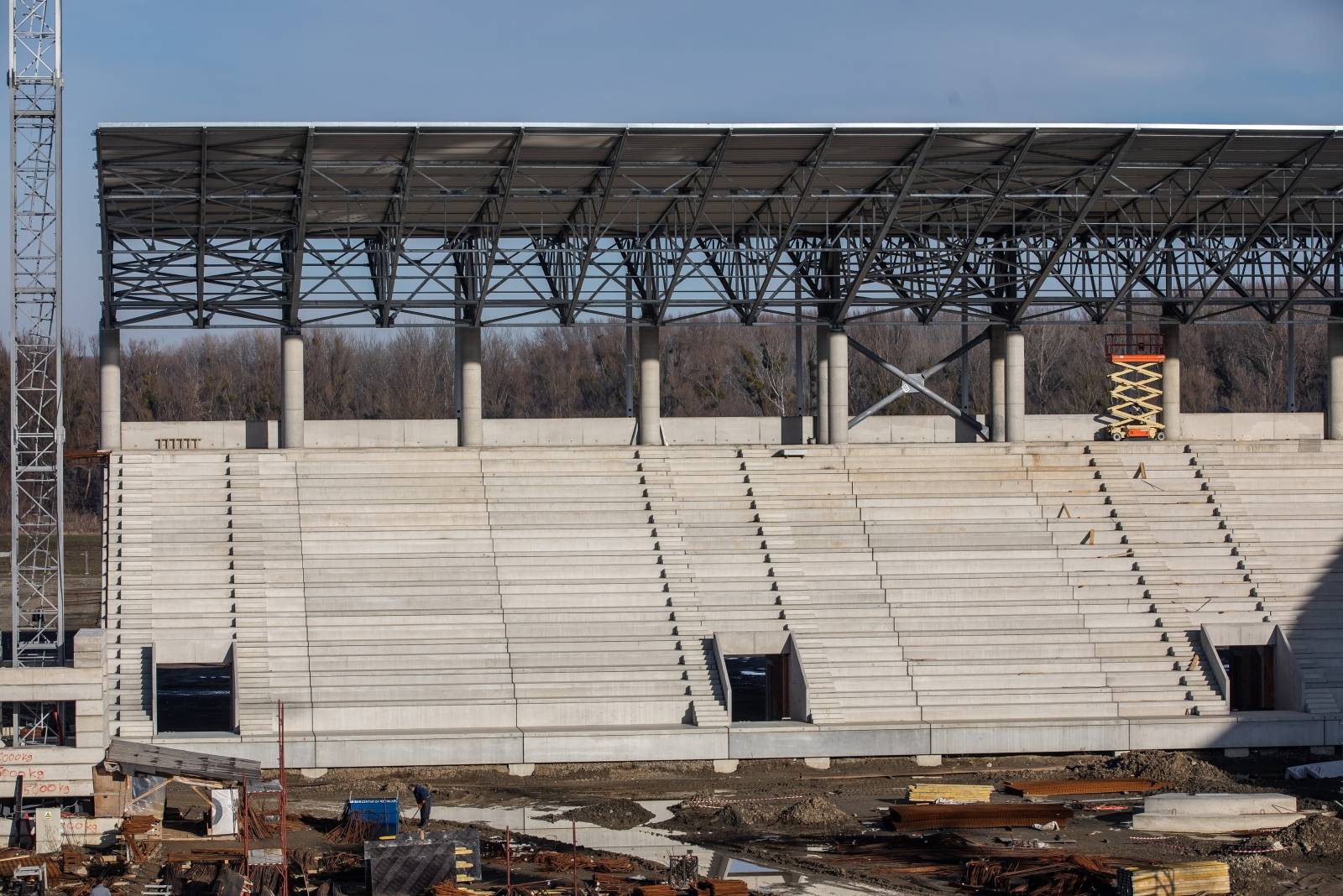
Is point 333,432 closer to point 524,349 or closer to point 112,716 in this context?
point 112,716

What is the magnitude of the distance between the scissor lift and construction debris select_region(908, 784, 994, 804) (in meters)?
16.7

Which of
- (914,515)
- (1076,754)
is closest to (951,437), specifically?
(914,515)

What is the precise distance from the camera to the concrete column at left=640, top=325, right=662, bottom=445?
38969 millimetres

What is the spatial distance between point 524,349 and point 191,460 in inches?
2005

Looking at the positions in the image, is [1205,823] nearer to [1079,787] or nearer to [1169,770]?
[1079,787]

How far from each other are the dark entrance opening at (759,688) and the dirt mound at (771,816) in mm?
5092

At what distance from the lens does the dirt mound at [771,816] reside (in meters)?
25.9

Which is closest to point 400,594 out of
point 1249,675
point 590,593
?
point 590,593

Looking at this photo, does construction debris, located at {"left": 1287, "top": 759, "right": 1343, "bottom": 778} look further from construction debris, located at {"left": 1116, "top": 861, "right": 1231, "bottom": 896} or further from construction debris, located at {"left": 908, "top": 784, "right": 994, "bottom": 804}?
construction debris, located at {"left": 1116, "top": 861, "right": 1231, "bottom": 896}

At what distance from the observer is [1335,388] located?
4228 centimetres

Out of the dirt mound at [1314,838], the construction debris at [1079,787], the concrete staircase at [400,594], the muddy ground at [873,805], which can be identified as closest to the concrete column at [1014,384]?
the muddy ground at [873,805]

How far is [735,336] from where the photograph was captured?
87188 millimetres

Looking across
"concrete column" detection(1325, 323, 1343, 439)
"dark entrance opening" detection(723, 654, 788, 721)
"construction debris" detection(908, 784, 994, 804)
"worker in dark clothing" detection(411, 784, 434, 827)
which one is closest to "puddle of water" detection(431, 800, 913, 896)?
"worker in dark clothing" detection(411, 784, 434, 827)

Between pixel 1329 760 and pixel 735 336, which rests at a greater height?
pixel 735 336
